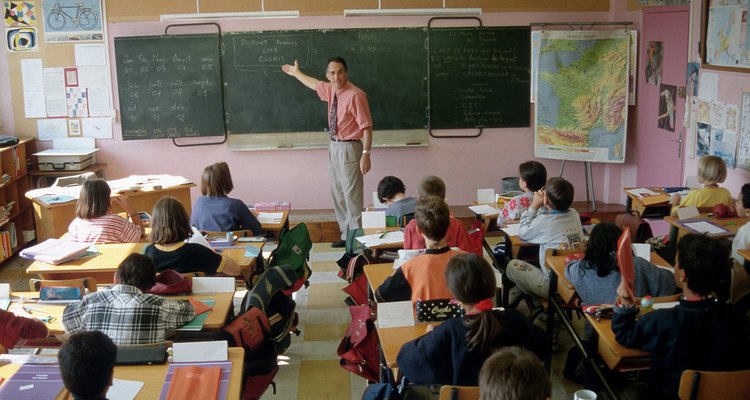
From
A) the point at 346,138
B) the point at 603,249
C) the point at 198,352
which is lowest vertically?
the point at 198,352

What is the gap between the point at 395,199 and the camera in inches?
229

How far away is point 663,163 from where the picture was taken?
7.86 metres

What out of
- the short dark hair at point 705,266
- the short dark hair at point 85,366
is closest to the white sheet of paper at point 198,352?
the short dark hair at point 85,366

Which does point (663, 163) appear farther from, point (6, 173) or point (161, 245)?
point (6, 173)

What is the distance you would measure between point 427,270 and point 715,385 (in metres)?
1.37

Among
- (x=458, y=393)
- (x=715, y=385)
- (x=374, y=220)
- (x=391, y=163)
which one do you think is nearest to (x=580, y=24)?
(x=391, y=163)

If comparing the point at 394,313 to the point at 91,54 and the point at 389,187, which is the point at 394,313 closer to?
the point at 389,187

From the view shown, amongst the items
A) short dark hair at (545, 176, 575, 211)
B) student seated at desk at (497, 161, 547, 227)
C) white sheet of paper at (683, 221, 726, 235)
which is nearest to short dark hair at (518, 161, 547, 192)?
student seated at desk at (497, 161, 547, 227)

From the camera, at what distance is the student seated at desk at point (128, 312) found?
3.46 m

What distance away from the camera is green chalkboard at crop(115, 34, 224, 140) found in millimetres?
8219

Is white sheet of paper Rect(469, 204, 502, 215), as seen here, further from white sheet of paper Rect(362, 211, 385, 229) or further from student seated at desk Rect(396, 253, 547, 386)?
student seated at desk Rect(396, 253, 547, 386)

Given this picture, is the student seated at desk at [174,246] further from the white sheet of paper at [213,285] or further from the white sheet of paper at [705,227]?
the white sheet of paper at [705,227]

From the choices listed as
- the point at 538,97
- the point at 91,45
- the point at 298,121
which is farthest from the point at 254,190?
the point at 538,97

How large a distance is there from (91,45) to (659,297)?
20.9 ft
